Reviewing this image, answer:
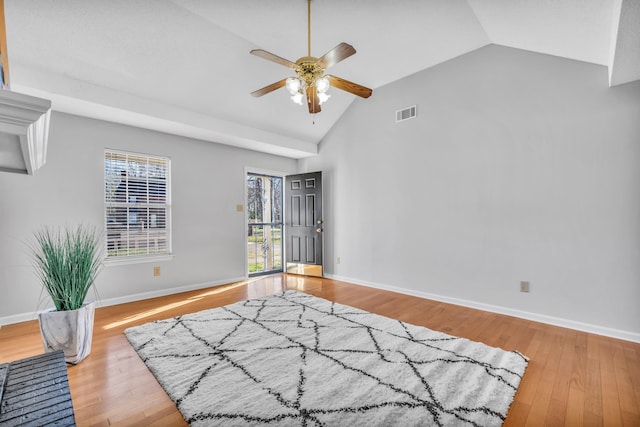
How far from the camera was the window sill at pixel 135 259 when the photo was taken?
150 inches

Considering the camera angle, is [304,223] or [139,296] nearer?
[139,296]

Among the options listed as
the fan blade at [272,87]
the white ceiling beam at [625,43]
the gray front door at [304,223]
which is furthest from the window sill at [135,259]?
the white ceiling beam at [625,43]

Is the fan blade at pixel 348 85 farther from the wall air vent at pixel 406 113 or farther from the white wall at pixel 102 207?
the white wall at pixel 102 207

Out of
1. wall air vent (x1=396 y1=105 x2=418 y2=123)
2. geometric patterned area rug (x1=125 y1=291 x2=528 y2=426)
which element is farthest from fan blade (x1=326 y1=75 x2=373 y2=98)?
geometric patterned area rug (x1=125 y1=291 x2=528 y2=426)

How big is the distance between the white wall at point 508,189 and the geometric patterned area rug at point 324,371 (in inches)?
48.6

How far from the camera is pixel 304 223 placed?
5.65m

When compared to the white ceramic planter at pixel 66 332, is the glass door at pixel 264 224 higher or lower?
higher

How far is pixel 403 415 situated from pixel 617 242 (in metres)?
2.75

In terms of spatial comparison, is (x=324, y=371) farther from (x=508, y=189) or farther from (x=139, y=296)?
(x=139, y=296)

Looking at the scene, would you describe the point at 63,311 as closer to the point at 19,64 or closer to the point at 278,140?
the point at 19,64

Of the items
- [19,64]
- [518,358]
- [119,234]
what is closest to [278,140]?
[119,234]

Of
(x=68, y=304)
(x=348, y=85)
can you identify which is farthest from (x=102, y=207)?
(x=348, y=85)

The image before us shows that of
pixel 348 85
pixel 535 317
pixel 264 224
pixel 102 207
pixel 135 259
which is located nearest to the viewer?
pixel 348 85

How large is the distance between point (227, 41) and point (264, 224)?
338cm
